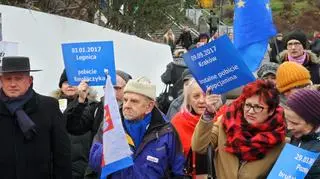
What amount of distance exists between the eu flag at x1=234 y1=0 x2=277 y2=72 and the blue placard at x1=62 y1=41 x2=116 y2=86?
1.64 metres

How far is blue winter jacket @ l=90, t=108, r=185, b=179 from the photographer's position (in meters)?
4.42

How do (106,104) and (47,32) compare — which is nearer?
(106,104)

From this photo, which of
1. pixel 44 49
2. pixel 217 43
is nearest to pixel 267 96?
pixel 217 43

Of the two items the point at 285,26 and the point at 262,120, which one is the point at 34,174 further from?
the point at 285,26

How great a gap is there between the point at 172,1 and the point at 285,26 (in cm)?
3373

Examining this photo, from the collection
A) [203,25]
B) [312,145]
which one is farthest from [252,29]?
[203,25]

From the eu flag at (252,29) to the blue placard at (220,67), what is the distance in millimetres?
1908

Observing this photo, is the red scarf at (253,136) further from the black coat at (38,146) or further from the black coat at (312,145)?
the black coat at (38,146)

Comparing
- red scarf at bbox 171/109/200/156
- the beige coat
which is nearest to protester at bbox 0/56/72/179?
red scarf at bbox 171/109/200/156

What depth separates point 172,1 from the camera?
14.9m

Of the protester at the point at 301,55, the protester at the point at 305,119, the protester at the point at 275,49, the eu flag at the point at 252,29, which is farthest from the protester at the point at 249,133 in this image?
the protester at the point at 275,49

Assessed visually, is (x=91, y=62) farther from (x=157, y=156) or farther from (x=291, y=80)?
(x=291, y=80)

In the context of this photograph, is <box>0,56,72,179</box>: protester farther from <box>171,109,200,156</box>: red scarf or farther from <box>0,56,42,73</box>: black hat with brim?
<box>171,109,200,156</box>: red scarf

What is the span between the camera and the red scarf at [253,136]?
4277 mm
